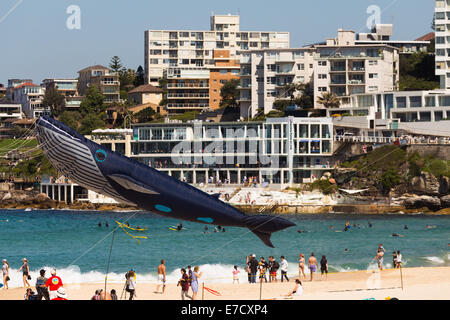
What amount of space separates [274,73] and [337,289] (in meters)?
75.6

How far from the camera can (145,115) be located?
11806 centimetres

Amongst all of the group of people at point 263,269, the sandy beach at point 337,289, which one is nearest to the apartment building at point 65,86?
the sandy beach at point 337,289

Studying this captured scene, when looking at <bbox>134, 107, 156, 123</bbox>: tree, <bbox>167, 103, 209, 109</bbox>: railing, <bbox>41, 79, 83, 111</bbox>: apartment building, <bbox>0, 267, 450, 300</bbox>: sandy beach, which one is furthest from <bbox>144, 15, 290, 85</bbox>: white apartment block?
<bbox>0, 267, 450, 300</bbox>: sandy beach

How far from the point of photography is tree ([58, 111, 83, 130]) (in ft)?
382

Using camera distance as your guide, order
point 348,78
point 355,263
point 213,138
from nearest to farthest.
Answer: point 355,263 → point 213,138 → point 348,78

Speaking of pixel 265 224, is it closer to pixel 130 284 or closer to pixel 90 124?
pixel 130 284

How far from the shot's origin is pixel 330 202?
8406 centimetres

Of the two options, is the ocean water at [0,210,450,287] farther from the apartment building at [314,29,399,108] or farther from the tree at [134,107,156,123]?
the tree at [134,107,156,123]

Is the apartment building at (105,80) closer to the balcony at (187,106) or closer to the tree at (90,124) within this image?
the tree at (90,124)

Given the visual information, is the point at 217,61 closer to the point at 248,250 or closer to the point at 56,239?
the point at 56,239

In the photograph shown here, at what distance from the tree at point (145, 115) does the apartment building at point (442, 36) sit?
42.0 metres
